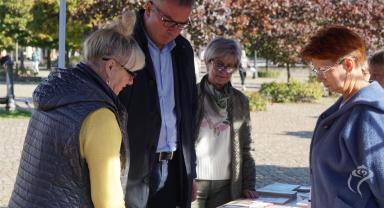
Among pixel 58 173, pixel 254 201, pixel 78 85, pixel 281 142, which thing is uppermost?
pixel 78 85

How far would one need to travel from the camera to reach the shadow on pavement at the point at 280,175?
27.1ft

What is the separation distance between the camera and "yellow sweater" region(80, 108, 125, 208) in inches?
Result: 81.7

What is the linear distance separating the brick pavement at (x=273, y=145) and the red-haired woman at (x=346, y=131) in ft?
17.2

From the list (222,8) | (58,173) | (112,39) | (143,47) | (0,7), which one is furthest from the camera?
(0,7)

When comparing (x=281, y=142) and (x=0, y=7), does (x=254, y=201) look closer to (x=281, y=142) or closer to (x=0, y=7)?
(x=281, y=142)

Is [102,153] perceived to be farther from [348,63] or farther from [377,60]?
[377,60]

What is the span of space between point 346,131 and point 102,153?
3.06 ft

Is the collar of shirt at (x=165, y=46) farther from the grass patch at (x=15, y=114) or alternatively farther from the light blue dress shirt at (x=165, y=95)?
the grass patch at (x=15, y=114)

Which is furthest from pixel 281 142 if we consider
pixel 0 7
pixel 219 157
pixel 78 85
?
pixel 0 7

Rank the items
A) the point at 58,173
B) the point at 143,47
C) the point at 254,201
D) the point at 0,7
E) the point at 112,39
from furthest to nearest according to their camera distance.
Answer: the point at 0,7 → the point at 254,201 → the point at 143,47 → the point at 112,39 → the point at 58,173

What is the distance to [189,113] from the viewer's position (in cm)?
312

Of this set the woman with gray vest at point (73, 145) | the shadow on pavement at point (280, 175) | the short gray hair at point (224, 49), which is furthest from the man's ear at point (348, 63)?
the shadow on pavement at point (280, 175)

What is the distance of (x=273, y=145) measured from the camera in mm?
11547

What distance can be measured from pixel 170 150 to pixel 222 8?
1026 cm
